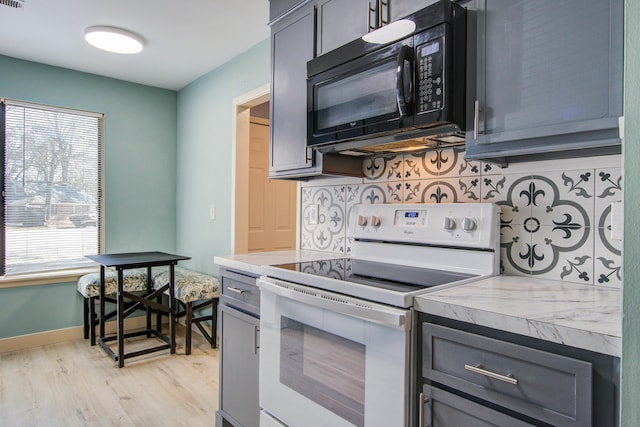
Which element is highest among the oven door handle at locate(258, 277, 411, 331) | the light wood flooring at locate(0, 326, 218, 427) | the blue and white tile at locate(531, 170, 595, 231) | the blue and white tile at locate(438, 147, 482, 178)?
the blue and white tile at locate(438, 147, 482, 178)

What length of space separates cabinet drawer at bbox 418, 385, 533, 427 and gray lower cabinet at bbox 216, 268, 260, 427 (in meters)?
0.88

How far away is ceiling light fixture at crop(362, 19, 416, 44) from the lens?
1.35m

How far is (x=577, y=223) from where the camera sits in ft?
4.21

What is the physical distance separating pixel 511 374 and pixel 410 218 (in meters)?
0.84

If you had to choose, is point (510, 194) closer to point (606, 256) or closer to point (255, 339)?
point (606, 256)

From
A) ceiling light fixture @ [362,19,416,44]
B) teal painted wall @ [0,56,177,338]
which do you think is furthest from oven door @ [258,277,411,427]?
teal painted wall @ [0,56,177,338]

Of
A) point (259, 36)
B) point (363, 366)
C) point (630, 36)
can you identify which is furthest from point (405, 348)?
point (259, 36)

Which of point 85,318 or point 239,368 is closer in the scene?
point 239,368

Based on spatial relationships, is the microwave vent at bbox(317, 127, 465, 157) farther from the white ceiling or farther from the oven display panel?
the white ceiling

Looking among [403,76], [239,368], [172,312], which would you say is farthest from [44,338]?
[403,76]

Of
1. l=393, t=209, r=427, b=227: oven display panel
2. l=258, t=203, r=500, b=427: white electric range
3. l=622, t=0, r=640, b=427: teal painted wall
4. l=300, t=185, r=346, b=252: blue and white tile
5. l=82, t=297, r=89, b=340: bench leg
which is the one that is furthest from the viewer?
l=82, t=297, r=89, b=340: bench leg

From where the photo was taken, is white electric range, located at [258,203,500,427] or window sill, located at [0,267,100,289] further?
window sill, located at [0,267,100,289]

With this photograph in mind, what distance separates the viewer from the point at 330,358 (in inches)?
52.3

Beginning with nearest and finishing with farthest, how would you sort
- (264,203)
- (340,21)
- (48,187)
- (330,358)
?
(330,358)
(340,21)
(48,187)
(264,203)
